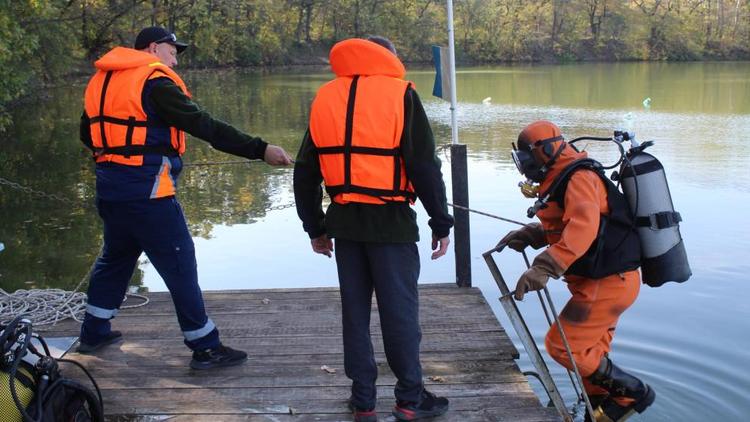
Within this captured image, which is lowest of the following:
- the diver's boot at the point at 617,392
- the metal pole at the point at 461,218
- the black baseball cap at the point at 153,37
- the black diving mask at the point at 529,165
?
the diver's boot at the point at 617,392

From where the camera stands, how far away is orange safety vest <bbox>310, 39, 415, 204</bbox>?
295cm

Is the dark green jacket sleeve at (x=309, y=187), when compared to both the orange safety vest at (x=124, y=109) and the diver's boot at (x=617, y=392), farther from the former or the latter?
the diver's boot at (x=617, y=392)

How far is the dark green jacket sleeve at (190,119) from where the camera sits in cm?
360

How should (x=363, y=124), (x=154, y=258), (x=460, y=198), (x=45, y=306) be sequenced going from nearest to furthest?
(x=363, y=124) < (x=154, y=258) < (x=45, y=306) < (x=460, y=198)

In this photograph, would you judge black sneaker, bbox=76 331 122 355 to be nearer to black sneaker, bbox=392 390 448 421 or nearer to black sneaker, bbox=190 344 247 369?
black sneaker, bbox=190 344 247 369

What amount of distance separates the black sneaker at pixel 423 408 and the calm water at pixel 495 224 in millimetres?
1573

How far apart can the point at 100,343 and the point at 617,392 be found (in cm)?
280

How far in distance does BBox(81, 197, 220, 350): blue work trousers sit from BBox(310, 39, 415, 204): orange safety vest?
1.08 metres

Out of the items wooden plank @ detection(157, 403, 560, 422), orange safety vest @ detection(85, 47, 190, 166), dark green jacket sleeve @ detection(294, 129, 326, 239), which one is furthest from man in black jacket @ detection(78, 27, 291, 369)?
wooden plank @ detection(157, 403, 560, 422)

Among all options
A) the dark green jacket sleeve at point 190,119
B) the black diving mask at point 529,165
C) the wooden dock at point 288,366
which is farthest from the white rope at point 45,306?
the black diving mask at point 529,165

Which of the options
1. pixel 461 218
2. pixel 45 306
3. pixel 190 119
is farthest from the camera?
pixel 461 218

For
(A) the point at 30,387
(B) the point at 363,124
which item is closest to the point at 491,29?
(B) the point at 363,124

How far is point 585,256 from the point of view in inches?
133

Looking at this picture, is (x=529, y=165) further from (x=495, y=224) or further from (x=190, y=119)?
(x=495, y=224)
